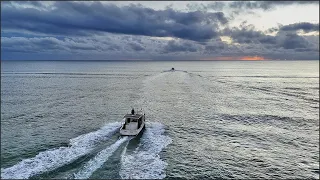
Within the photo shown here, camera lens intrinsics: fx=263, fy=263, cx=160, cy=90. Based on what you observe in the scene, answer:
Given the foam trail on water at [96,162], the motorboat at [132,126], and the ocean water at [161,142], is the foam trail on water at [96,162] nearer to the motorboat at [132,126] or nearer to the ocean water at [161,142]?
the ocean water at [161,142]

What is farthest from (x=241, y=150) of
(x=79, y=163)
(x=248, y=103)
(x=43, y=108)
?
(x=43, y=108)

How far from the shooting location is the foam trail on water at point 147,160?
32281mm

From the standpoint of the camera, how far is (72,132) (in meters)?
48.2

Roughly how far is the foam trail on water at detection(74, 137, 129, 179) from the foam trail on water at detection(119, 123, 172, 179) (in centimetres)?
254

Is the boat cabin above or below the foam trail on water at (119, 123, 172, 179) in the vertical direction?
above

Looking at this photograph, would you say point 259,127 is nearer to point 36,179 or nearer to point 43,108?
point 36,179

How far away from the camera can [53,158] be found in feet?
116

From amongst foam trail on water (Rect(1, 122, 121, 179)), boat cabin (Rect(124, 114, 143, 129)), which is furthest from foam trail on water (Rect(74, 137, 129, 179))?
boat cabin (Rect(124, 114, 143, 129))

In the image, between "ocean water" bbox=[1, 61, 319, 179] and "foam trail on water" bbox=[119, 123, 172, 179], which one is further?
"ocean water" bbox=[1, 61, 319, 179]

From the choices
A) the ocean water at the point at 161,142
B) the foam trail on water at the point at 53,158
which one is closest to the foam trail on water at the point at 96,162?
the ocean water at the point at 161,142

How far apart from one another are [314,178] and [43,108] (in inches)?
2379

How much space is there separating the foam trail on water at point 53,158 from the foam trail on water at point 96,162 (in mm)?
2356

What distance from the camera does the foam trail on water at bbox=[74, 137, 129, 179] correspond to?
3080cm

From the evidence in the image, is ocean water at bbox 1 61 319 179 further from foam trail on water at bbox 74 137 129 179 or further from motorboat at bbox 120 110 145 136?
motorboat at bbox 120 110 145 136
